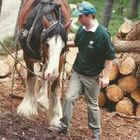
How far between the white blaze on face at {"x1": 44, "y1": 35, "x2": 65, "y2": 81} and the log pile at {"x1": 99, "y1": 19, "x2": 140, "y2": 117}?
2.54m

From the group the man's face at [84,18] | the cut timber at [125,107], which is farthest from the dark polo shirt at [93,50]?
the cut timber at [125,107]

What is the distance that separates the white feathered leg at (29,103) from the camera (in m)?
7.93

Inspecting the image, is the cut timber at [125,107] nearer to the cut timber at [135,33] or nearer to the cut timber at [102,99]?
the cut timber at [102,99]

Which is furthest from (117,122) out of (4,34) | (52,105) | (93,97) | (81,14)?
(4,34)

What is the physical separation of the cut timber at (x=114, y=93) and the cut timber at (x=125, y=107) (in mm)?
89

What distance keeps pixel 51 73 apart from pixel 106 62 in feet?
2.20

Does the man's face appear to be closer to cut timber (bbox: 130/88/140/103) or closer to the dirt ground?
the dirt ground

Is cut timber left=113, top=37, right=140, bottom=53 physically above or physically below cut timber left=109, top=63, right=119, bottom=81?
above

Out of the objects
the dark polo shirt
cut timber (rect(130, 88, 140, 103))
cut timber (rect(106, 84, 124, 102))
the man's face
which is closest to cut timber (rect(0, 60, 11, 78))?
cut timber (rect(106, 84, 124, 102))

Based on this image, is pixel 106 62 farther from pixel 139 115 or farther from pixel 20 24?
pixel 139 115

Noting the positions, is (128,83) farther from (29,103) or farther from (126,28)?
(29,103)

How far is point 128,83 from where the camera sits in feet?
30.2

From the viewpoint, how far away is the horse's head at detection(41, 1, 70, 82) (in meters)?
6.63

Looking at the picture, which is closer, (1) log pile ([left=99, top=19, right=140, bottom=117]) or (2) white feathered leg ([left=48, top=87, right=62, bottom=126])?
(2) white feathered leg ([left=48, top=87, right=62, bottom=126])
